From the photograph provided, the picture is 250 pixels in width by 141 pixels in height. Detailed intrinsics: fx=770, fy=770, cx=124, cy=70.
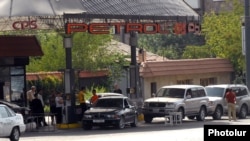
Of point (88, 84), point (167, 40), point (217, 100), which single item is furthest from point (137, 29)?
point (167, 40)

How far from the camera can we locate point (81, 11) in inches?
1412

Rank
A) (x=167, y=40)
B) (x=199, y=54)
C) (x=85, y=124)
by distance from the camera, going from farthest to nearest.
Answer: (x=167, y=40) < (x=199, y=54) < (x=85, y=124)

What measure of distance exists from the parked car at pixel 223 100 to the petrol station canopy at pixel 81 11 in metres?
4.65

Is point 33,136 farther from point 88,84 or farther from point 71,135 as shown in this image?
point 88,84

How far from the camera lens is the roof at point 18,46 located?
133 ft

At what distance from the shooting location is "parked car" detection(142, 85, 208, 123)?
38.9m

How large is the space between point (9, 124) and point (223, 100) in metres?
18.4

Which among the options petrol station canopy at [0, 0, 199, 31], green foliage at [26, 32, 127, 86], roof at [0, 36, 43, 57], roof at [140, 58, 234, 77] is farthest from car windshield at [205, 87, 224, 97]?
green foliage at [26, 32, 127, 86]

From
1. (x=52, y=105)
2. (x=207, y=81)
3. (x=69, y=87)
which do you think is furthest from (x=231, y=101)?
(x=207, y=81)

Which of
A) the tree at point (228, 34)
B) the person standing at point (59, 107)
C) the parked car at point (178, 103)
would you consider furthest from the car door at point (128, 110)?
the tree at point (228, 34)

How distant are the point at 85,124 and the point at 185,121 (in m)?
7.90

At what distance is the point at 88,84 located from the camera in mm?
57344

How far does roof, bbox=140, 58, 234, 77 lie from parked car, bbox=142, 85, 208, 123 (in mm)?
13686

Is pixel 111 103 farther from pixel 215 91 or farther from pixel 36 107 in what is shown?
pixel 215 91
